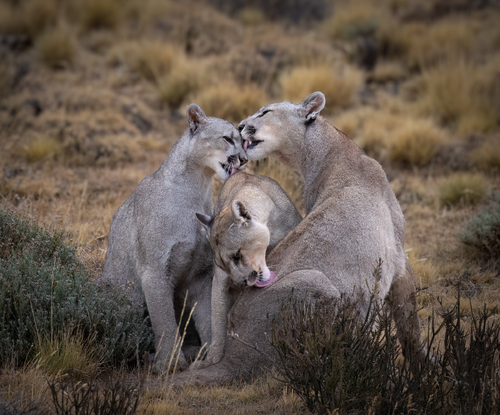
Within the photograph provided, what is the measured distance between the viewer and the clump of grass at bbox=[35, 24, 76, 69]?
54.3 ft

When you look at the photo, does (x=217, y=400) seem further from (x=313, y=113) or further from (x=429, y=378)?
(x=313, y=113)

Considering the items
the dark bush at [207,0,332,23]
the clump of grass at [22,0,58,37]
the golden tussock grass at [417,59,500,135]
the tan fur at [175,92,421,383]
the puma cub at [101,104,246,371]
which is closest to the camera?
the tan fur at [175,92,421,383]

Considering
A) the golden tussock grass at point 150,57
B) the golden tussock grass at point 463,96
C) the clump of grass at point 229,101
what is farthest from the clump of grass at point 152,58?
the golden tussock grass at point 463,96

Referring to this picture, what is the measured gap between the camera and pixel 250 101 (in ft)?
44.6

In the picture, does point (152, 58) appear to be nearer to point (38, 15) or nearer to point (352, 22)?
point (38, 15)

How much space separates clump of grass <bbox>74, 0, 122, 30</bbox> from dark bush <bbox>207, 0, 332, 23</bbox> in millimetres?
5428

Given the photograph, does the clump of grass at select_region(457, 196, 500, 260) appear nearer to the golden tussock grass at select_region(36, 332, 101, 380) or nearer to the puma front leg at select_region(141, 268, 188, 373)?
the puma front leg at select_region(141, 268, 188, 373)

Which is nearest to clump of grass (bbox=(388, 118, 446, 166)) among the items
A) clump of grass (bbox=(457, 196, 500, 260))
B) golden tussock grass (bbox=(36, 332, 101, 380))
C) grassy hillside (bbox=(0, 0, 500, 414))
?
grassy hillside (bbox=(0, 0, 500, 414))

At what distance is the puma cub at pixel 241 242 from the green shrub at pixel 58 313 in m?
0.78

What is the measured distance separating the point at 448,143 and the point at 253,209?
923cm

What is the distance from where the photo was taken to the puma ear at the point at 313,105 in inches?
225

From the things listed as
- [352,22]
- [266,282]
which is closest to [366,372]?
[266,282]

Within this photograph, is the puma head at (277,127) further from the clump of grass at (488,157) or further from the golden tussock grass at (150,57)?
the golden tussock grass at (150,57)

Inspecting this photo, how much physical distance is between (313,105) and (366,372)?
122 inches
